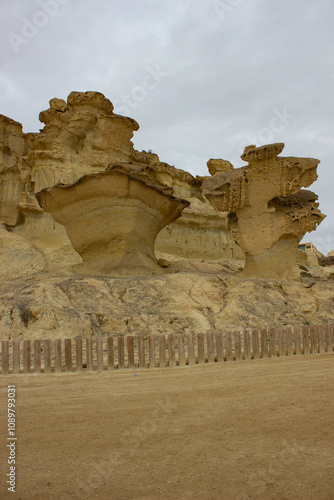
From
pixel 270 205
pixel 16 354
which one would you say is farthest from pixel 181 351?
pixel 270 205

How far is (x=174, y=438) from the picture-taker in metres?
2.52

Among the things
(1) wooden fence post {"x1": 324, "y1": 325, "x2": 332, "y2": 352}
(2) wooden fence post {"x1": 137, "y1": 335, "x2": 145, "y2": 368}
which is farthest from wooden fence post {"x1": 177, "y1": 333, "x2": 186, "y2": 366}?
(1) wooden fence post {"x1": 324, "y1": 325, "x2": 332, "y2": 352}

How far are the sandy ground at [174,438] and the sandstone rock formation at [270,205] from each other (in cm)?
730

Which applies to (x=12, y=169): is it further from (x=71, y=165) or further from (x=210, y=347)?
(x=210, y=347)

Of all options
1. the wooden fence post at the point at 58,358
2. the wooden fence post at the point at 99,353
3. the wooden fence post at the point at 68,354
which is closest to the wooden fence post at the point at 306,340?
the wooden fence post at the point at 99,353

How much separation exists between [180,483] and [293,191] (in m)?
10.3

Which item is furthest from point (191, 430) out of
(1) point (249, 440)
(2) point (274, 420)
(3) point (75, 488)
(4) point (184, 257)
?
(4) point (184, 257)

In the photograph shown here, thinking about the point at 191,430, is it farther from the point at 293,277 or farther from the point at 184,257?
the point at 184,257

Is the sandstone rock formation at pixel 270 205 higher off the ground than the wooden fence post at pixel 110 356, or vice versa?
the sandstone rock formation at pixel 270 205

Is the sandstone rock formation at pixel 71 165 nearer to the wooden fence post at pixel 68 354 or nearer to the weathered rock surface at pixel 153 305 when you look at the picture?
the weathered rock surface at pixel 153 305

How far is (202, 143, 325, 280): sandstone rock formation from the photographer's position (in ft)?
36.3

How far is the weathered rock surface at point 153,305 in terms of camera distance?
20.4ft

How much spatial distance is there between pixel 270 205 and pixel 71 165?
10280 mm

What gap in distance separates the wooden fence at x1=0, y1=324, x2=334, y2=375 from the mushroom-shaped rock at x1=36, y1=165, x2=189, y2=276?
194 inches
